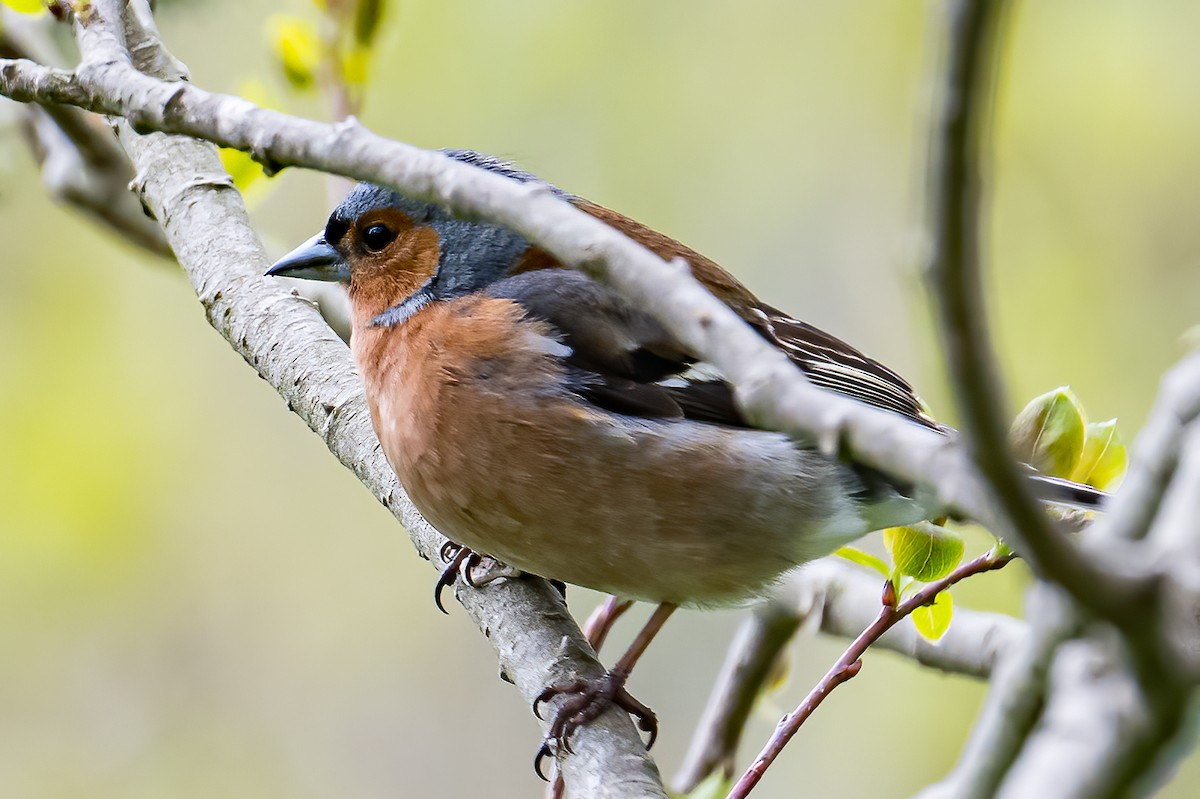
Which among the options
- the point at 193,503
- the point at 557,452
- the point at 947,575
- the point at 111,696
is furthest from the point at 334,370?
the point at 111,696

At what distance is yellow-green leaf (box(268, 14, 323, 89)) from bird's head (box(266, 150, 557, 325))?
0.42m

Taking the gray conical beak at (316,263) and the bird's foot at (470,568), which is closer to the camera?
the bird's foot at (470,568)

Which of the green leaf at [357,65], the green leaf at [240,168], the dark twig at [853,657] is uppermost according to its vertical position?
the green leaf at [357,65]

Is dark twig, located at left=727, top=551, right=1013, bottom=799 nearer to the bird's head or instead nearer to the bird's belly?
the bird's belly

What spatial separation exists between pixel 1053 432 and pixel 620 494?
3.32ft

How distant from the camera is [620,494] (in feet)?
9.47

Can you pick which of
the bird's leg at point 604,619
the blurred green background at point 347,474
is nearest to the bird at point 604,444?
the bird's leg at point 604,619

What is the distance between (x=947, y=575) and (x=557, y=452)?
0.98 m

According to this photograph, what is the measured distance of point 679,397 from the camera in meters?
3.12

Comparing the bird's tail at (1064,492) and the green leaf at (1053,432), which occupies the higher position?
the green leaf at (1053,432)

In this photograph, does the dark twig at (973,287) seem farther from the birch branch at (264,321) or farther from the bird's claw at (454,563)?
the bird's claw at (454,563)

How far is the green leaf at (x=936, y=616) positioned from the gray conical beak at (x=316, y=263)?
2.01 m

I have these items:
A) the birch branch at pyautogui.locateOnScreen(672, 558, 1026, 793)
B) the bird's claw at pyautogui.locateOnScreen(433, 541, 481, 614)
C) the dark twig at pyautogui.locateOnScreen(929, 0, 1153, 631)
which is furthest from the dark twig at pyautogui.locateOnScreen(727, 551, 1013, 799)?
the dark twig at pyautogui.locateOnScreen(929, 0, 1153, 631)

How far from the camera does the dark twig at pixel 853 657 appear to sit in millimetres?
2201
